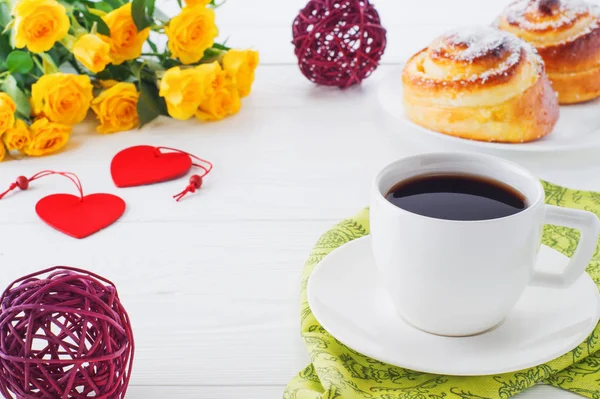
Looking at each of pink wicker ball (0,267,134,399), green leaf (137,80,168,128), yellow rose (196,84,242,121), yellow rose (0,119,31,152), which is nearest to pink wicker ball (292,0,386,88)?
yellow rose (196,84,242,121)

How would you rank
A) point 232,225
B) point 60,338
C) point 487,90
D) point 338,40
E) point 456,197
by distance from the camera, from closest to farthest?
point 60,338 < point 456,197 < point 232,225 < point 487,90 < point 338,40

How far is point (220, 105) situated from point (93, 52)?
0.23m

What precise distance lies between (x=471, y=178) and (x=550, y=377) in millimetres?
191

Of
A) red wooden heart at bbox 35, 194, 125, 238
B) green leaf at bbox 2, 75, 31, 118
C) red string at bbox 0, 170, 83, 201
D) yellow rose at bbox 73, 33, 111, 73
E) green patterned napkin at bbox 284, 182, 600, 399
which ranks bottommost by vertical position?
red string at bbox 0, 170, 83, 201

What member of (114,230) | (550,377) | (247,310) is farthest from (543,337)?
(114,230)

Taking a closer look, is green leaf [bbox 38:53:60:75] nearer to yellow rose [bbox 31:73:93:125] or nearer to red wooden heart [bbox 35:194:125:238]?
yellow rose [bbox 31:73:93:125]

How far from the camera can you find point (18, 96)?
3.92ft

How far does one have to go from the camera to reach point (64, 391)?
0.59 m

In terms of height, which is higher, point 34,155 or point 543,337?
point 543,337

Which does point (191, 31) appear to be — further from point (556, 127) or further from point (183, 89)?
point (556, 127)

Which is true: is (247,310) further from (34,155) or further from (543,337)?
(34,155)

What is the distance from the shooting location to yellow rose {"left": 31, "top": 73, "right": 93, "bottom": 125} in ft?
Answer: 3.88

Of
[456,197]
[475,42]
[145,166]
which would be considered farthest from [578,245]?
[145,166]

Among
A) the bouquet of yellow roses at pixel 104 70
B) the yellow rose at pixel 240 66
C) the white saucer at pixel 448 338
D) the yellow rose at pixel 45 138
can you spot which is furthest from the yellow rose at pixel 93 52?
the white saucer at pixel 448 338
